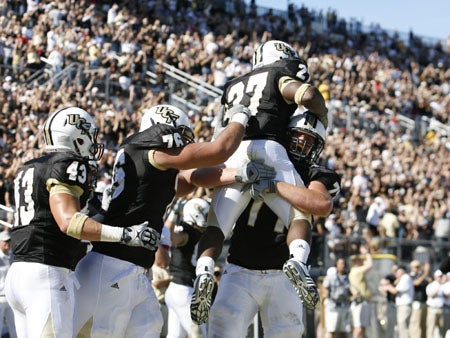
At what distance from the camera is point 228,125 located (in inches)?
256

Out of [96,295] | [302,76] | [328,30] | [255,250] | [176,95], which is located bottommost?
[96,295]

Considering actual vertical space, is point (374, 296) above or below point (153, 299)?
above

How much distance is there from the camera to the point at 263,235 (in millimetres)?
6996

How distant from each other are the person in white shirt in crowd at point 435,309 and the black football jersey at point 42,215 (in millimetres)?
10122

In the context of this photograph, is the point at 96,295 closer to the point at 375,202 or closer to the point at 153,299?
the point at 153,299

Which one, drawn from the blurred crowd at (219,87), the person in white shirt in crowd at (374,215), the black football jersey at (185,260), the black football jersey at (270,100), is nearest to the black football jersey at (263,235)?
the black football jersey at (270,100)

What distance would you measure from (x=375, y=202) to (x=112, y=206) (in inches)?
566

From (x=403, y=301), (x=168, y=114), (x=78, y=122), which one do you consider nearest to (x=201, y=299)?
(x=168, y=114)

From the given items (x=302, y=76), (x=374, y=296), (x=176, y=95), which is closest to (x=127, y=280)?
(x=302, y=76)

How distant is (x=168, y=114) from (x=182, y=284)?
3.62 metres

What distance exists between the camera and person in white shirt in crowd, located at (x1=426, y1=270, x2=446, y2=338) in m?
15.1

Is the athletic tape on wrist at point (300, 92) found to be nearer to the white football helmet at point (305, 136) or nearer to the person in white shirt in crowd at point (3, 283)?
the white football helmet at point (305, 136)

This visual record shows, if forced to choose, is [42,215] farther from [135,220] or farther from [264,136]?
[264,136]

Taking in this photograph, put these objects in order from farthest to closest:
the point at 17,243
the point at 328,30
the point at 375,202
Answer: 1. the point at 328,30
2. the point at 375,202
3. the point at 17,243
